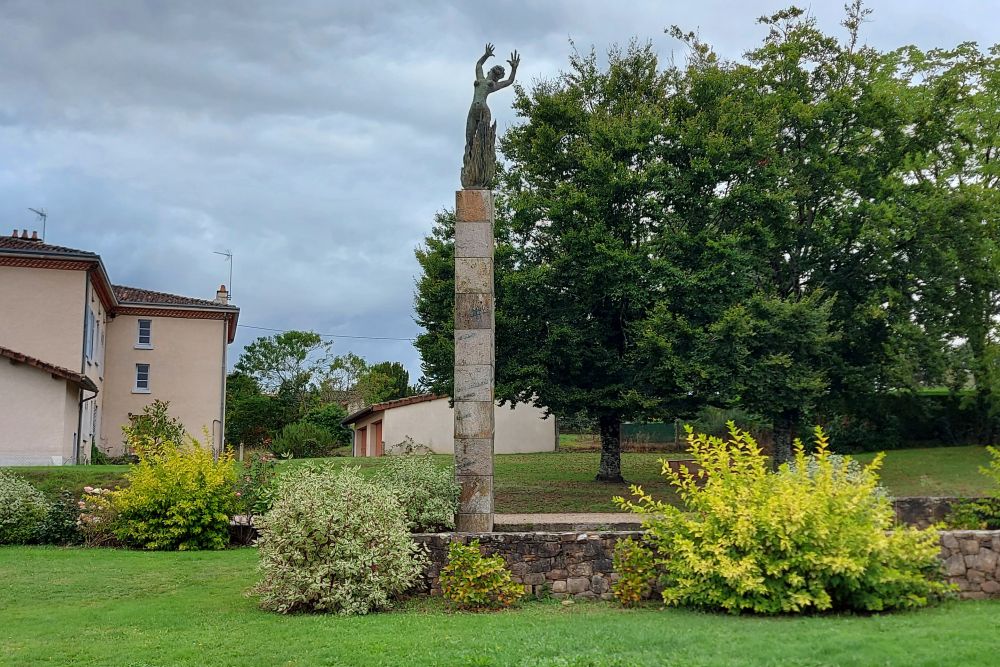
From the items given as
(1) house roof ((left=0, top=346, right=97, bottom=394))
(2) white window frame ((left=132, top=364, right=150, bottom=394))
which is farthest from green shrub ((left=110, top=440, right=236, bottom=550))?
(2) white window frame ((left=132, top=364, right=150, bottom=394))

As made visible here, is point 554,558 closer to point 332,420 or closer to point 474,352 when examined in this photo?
point 474,352

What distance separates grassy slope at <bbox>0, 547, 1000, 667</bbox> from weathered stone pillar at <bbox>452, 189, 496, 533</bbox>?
9.23ft

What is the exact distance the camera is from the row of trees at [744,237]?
2406cm

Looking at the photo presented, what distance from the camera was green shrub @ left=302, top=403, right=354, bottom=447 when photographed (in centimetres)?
5056

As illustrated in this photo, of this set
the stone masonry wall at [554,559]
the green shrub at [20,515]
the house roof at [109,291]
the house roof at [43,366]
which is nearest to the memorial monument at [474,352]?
the stone masonry wall at [554,559]

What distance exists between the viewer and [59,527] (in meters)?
18.2

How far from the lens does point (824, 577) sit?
33.2 ft

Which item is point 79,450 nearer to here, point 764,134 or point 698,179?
point 698,179

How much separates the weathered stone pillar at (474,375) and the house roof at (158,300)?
28928 millimetres

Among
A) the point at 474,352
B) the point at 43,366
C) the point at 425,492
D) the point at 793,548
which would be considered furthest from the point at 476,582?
the point at 43,366

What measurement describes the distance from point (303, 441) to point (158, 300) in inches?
351

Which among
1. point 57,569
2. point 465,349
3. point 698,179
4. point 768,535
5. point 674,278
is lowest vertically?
point 57,569

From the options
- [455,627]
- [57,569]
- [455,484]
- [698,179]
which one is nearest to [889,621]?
[455,627]

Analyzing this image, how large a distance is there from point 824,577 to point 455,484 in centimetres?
591
